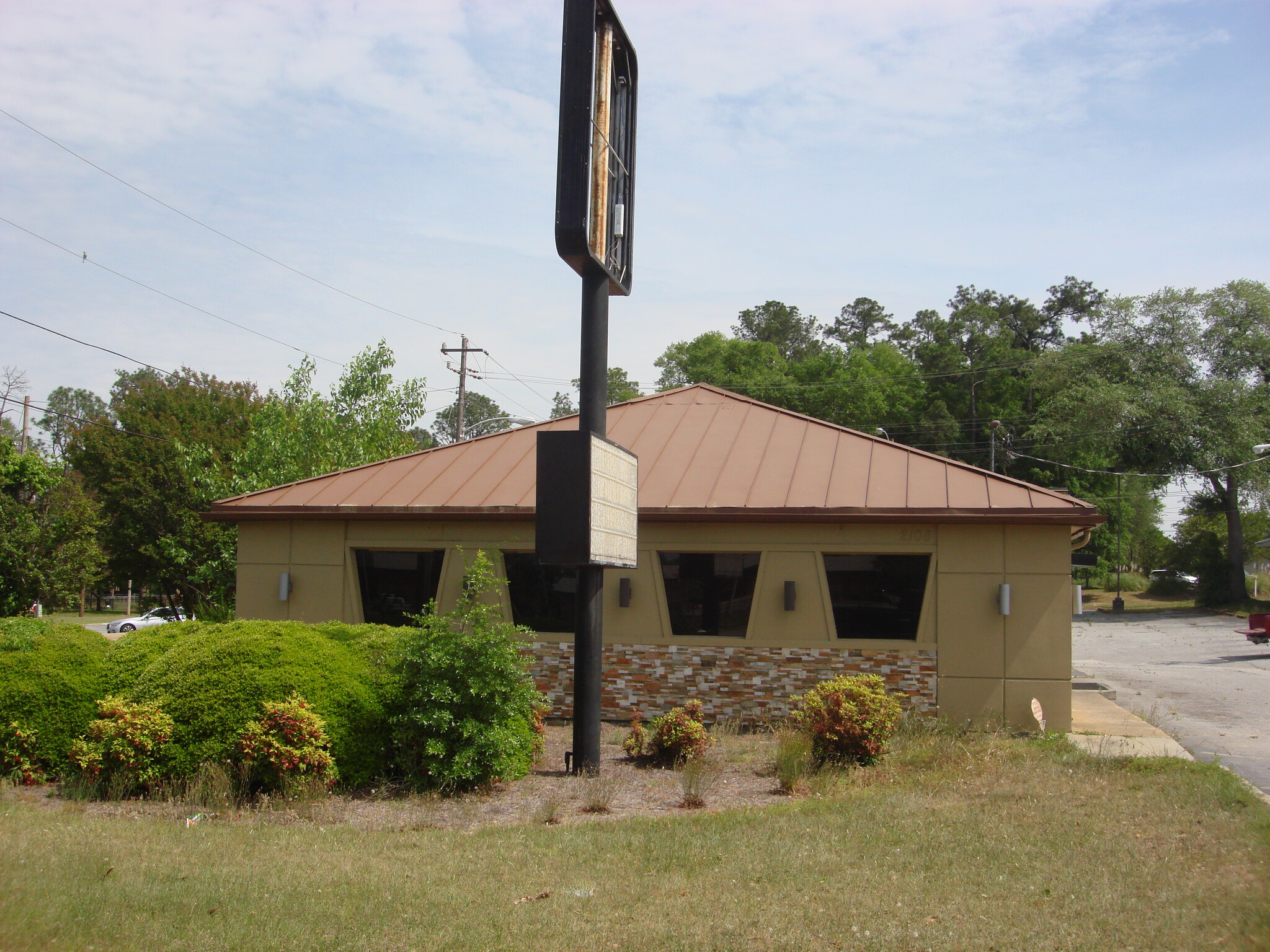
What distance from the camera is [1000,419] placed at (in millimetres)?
64125

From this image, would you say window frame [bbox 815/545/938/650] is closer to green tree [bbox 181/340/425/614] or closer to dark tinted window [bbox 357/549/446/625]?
dark tinted window [bbox 357/549/446/625]

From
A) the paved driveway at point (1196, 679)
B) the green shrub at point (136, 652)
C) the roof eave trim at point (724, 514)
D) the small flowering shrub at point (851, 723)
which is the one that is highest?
the roof eave trim at point (724, 514)

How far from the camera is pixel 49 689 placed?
9961mm

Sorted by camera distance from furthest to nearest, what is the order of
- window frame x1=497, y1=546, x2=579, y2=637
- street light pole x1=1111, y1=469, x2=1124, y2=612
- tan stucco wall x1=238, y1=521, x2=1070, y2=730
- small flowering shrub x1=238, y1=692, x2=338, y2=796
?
street light pole x1=1111, y1=469, x2=1124, y2=612 → window frame x1=497, y1=546, x2=579, y2=637 → tan stucco wall x1=238, y1=521, x2=1070, y2=730 → small flowering shrub x1=238, y1=692, x2=338, y2=796

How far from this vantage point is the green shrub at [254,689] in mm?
9172

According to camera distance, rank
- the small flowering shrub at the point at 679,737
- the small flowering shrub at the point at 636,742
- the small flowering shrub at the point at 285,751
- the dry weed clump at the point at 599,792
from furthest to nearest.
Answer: the small flowering shrub at the point at 636,742 < the small flowering shrub at the point at 679,737 < the small flowering shrub at the point at 285,751 < the dry weed clump at the point at 599,792

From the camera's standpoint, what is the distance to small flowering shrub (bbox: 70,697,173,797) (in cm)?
903

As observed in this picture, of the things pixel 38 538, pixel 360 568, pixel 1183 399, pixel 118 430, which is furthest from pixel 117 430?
pixel 1183 399

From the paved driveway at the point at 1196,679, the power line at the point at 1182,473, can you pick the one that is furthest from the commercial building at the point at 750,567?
the power line at the point at 1182,473

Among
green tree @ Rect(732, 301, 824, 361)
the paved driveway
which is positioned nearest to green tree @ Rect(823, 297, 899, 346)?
green tree @ Rect(732, 301, 824, 361)

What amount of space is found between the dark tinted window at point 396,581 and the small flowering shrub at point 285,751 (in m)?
5.36

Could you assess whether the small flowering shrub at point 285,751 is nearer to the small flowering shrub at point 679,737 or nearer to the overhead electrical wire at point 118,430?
the small flowering shrub at point 679,737

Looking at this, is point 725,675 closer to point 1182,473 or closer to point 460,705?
point 460,705

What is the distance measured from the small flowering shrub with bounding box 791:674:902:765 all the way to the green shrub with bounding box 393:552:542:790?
9.87 feet
